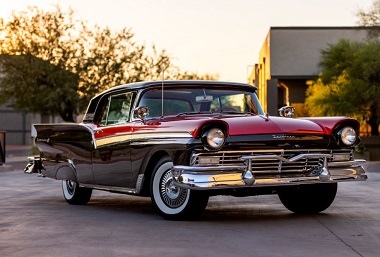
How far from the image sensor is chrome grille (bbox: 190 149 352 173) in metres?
9.08

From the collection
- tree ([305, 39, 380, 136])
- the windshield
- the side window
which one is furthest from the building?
the windshield

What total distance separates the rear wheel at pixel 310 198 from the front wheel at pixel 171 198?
1.24 meters

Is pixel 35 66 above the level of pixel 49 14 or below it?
below

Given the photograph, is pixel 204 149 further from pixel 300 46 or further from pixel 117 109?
pixel 300 46

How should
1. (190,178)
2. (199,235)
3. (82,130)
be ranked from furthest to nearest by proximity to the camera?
(82,130)
(190,178)
(199,235)

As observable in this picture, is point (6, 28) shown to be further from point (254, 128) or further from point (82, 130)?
point (254, 128)

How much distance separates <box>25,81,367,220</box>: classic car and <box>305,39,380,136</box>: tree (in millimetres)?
33787

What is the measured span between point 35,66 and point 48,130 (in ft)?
108

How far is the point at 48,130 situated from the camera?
1278 cm

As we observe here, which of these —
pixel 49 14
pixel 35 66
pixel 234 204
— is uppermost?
pixel 49 14

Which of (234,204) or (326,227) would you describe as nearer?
(326,227)

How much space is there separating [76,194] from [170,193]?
3.01 metres

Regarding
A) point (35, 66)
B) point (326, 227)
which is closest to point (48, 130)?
Answer: point (326, 227)

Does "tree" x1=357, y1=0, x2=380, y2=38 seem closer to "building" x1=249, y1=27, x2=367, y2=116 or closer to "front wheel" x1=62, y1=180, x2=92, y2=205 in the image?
"building" x1=249, y1=27, x2=367, y2=116
